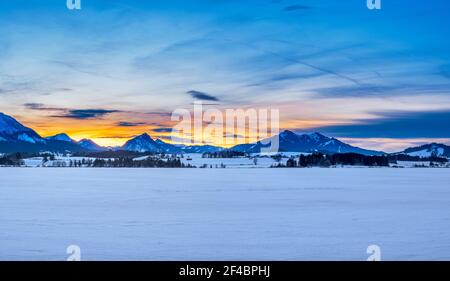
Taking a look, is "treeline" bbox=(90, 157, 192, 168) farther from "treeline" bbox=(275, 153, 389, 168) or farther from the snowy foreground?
the snowy foreground

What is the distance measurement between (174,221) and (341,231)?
3310 mm

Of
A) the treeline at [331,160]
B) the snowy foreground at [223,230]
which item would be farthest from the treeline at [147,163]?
the snowy foreground at [223,230]

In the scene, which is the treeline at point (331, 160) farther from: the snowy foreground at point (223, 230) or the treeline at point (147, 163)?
the snowy foreground at point (223, 230)

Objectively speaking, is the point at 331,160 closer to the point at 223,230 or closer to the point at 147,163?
the point at 147,163

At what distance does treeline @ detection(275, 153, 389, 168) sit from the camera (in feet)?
197

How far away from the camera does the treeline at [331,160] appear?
60.0 metres

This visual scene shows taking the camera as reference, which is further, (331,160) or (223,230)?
(331,160)

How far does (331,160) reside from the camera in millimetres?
62156

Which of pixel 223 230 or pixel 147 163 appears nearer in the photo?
pixel 223 230

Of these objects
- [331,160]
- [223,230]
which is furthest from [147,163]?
[223,230]

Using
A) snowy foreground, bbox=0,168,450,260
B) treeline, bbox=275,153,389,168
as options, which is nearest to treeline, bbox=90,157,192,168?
treeline, bbox=275,153,389,168

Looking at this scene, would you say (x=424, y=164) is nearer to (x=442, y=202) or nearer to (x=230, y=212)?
(x=442, y=202)

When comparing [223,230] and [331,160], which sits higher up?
[331,160]

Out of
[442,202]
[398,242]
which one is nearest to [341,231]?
[398,242]
